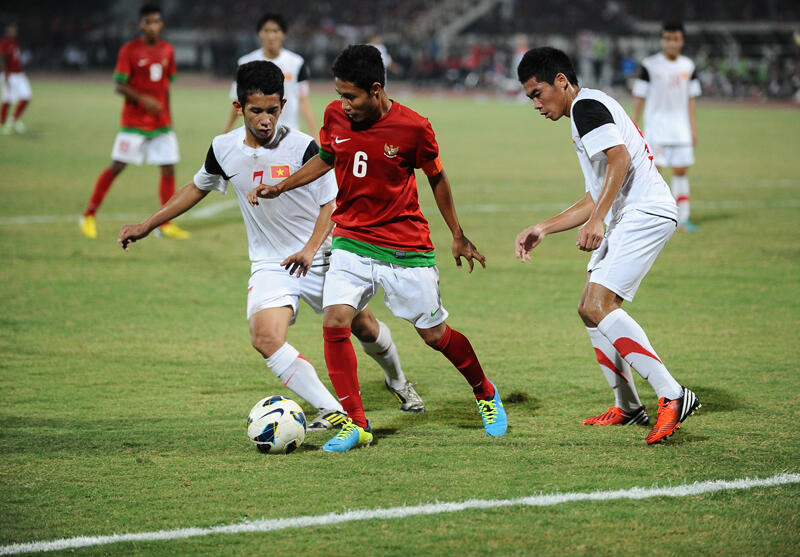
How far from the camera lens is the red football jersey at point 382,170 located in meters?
4.86

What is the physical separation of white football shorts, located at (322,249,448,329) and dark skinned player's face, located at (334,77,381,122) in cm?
70

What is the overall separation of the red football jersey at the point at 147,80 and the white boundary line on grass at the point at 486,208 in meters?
1.58

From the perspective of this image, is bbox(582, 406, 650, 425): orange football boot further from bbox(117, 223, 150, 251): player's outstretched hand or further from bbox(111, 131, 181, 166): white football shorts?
bbox(111, 131, 181, 166): white football shorts

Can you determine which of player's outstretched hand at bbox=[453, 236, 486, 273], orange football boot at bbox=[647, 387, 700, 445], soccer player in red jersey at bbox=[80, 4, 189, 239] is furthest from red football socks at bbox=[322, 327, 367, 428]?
soccer player in red jersey at bbox=[80, 4, 189, 239]

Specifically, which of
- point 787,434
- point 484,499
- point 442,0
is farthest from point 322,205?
point 442,0

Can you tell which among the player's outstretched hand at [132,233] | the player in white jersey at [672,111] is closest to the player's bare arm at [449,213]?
the player's outstretched hand at [132,233]

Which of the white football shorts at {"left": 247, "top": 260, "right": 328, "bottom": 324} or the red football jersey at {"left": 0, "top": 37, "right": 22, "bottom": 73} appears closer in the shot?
the white football shorts at {"left": 247, "top": 260, "right": 328, "bottom": 324}

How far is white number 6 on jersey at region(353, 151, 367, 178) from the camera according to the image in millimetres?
4880

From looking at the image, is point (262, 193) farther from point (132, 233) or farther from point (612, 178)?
point (612, 178)

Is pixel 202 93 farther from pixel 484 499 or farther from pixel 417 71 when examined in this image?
pixel 484 499

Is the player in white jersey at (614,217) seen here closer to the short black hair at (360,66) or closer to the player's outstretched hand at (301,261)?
the short black hair at (360,66)

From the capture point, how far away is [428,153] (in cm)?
488

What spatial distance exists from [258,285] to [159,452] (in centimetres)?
101

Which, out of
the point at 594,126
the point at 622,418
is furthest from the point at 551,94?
the point at 622,418
